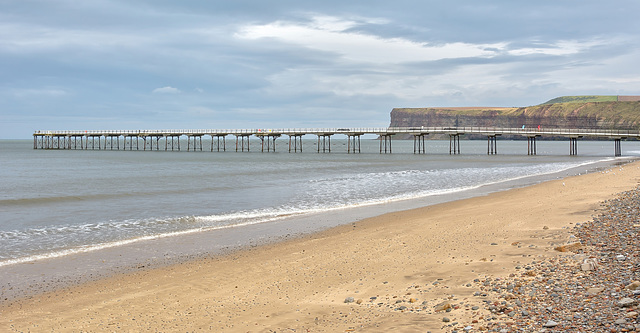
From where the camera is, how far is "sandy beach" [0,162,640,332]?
21.3ft

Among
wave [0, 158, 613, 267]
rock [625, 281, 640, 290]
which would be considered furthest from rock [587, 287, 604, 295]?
wave [0, 158, 613, 267]

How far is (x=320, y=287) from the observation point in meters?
7.97

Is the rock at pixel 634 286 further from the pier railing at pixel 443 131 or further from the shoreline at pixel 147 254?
the pier railing at pixel 443 131

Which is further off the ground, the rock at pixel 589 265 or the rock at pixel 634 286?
the rock at pixel 634 286

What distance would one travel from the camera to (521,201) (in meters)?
17.2

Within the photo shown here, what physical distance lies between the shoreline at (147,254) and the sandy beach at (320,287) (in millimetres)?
550

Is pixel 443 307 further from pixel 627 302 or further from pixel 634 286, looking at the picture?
pixel 634 286

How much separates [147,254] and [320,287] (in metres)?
5.34

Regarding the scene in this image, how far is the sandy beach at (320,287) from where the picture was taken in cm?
648

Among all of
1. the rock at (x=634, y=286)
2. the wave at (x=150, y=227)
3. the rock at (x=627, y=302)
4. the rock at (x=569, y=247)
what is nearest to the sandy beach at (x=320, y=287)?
the rock at (x=569, y=247)

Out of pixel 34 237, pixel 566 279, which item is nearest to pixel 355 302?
pixel 566 279

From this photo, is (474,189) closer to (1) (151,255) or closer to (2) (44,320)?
(1) (151,255)

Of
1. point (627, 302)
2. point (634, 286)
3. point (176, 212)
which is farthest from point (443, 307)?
point (176, 212)

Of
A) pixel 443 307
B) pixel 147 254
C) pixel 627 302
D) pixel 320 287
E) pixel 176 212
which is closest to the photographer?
pixel 627 302
